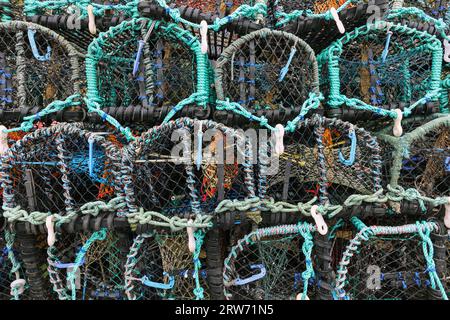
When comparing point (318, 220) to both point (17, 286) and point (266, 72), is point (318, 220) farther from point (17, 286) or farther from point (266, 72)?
point (17, 286)

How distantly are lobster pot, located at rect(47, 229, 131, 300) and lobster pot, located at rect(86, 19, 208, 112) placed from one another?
688mm

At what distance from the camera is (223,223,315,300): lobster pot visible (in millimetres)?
1253

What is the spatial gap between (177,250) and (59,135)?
2.46ft

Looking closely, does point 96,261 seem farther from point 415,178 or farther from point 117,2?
point 415,178

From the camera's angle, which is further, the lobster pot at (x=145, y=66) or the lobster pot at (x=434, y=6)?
the lobster pot at (x=434, y=6)

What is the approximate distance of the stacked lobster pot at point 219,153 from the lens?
3.85 feet

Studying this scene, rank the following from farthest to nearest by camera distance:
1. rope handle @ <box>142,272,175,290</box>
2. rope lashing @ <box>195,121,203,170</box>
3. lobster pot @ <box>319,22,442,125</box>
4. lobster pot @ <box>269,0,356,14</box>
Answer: lobster pot @ <box>269,0,356,14</box>
lobster pot @ <box>319,22,442,125</box>
rope handle @ <box>142,272,175,290</box>
rope lashing @ <box>195,121,203,170</box>

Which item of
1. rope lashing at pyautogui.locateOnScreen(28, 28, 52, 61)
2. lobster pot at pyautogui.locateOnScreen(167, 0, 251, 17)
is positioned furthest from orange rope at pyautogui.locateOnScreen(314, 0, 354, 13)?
rope lashing at pyautogui.locateOnScreen(28, 28, 52, 61)

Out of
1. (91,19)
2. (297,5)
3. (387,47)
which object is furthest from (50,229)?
(387,47)

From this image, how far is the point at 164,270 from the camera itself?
1305 millimetres

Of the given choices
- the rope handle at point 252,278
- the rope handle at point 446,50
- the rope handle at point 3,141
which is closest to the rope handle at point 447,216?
the rope handle at point 446,50

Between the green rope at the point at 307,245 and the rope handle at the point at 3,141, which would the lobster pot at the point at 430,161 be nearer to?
the green rope at the point at 307,245

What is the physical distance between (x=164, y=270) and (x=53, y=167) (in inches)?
29.2

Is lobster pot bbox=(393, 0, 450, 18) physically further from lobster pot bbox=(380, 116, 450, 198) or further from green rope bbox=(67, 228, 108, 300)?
green rope bbox=(67, 228, 108, 300)
